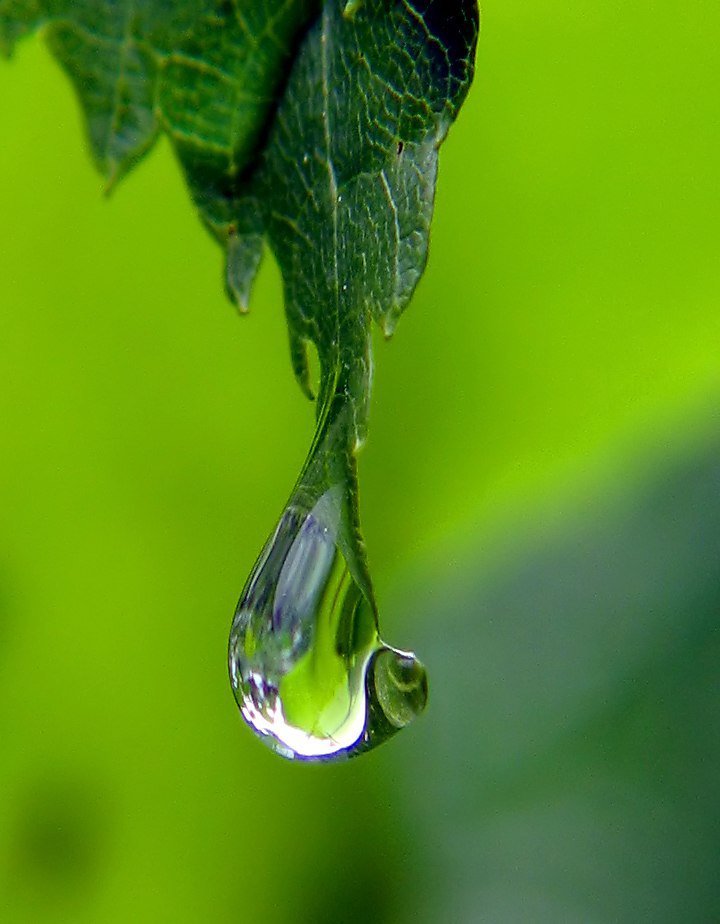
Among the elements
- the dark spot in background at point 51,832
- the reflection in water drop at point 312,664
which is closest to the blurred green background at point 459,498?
the dark spot in background at point 51,832

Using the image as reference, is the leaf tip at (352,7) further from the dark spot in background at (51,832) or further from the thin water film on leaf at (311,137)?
the dark spot in background at (51,832)

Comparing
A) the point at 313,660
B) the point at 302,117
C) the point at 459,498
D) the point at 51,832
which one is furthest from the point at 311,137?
the point at 51,832

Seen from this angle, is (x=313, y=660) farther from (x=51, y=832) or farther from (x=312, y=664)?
(x=51, y=832)

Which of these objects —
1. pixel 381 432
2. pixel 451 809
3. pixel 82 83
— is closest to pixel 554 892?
pixel 451 809

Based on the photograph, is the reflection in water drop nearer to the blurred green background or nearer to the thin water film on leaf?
the thin water film on leaf

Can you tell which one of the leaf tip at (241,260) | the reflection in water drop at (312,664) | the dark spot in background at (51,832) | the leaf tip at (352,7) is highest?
the leaf tip at (352,7)

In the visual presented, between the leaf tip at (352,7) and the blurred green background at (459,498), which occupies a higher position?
the leaf tip at (352,7)
